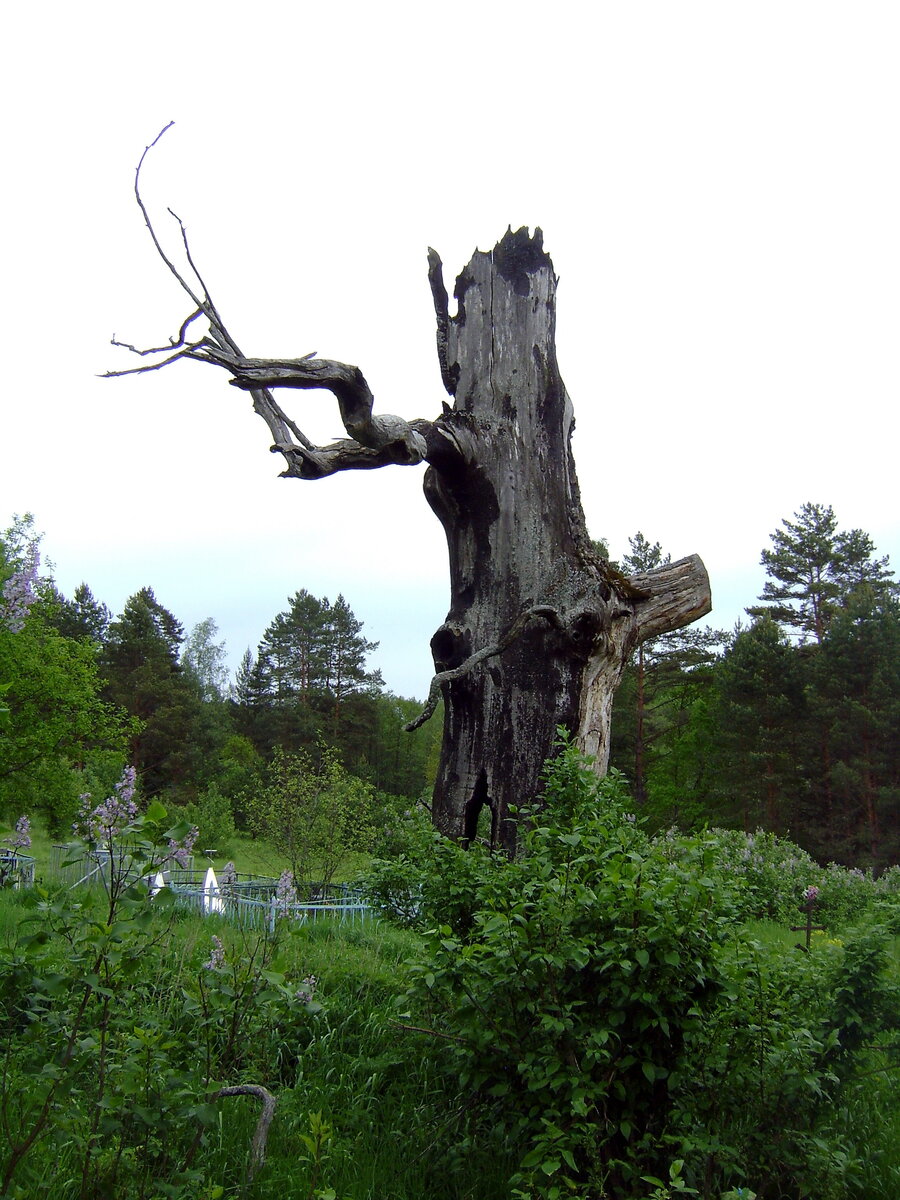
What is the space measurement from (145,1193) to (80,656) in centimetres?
2383

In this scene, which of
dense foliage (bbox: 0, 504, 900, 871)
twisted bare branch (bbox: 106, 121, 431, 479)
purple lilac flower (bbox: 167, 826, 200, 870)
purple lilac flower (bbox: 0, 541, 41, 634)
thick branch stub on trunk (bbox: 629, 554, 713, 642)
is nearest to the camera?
purple lilac flower (bbox: 167, 826, 200, 870)

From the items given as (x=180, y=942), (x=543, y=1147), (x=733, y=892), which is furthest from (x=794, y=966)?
(x=180, y=942)

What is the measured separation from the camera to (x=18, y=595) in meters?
14.7

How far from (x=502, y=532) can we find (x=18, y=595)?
11911 millimetres

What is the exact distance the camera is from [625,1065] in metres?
2.76

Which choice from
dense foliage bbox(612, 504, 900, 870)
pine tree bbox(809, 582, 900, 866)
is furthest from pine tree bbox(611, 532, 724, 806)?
pine tree bbox(809, 582, 900, 866)

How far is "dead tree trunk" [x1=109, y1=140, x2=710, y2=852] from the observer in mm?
4953

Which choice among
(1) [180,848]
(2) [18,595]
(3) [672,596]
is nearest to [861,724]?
(2) [18,595]

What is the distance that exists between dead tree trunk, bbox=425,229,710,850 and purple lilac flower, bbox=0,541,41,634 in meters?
7.54

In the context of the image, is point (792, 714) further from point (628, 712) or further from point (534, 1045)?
point (534, 1045)

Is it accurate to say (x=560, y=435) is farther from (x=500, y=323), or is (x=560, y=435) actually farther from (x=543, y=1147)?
(x=543, y=1147)

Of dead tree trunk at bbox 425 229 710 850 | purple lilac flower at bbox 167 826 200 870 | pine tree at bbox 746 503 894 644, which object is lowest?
purple lilac flower at bbox 167 826 200 870

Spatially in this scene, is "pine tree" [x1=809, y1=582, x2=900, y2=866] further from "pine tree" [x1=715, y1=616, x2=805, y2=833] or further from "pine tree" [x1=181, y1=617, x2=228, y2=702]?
"pine tree" [x1=181, y1=617, x2=228, y2=702]

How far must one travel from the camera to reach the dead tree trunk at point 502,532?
495cm
